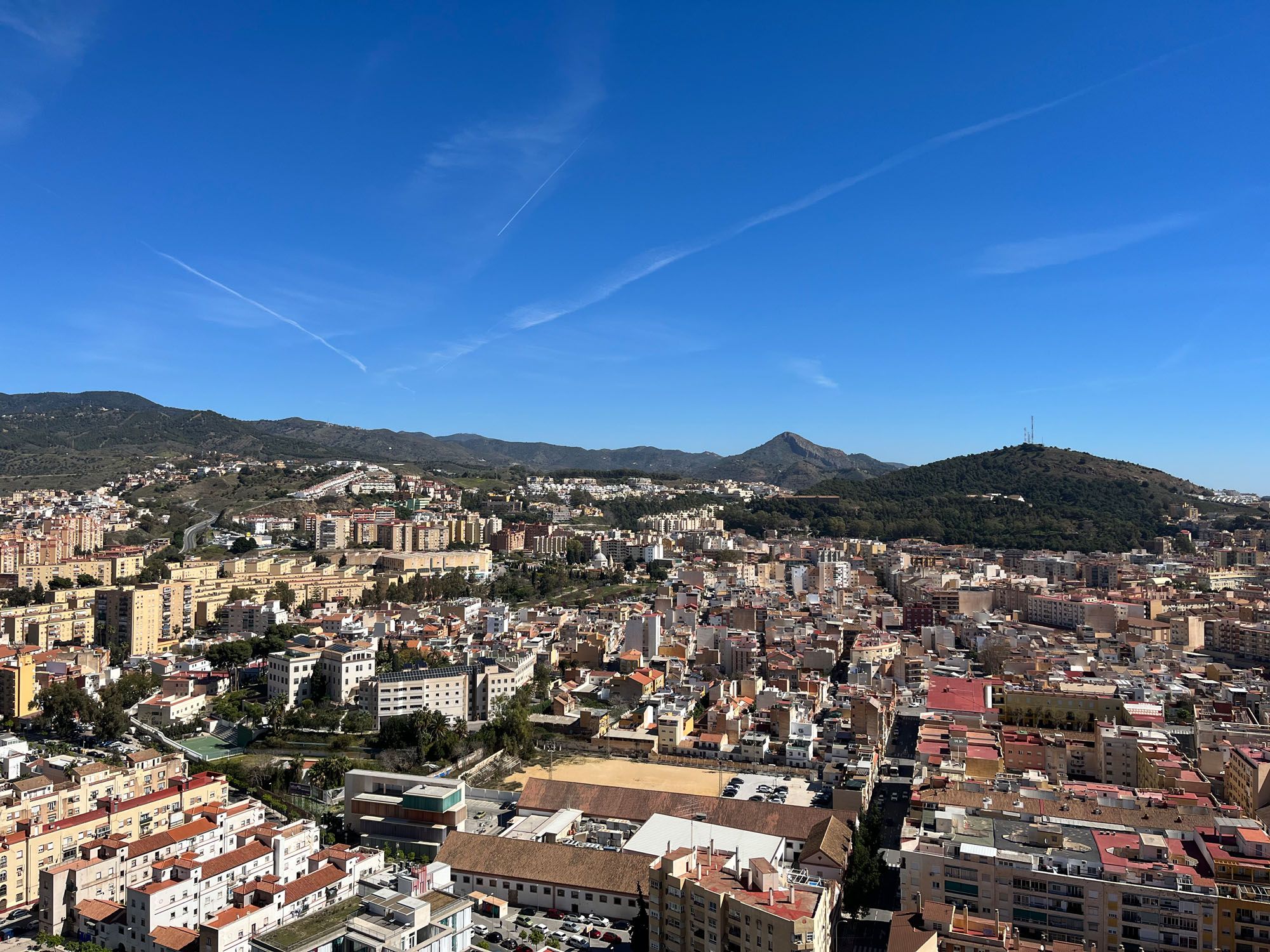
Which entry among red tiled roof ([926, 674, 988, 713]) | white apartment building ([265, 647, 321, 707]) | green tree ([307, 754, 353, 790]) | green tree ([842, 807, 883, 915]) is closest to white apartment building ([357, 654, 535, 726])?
white apartment building ([265, 647, 321, 707])

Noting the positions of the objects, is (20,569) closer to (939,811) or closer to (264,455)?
(939,811)

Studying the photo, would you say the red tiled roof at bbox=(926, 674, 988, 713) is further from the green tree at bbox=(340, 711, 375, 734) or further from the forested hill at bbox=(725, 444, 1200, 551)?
the forested hill at bbox=(725, 444, 1200, 551)

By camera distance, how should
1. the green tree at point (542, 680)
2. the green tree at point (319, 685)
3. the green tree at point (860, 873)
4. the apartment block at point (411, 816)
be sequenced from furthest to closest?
the green tree at point (542, 680) < the green tree at point (319, 685) < the apartment block at point (411, 816) < the green tree at point (860, 873)

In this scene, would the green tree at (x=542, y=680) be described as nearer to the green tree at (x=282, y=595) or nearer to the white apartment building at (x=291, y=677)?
the white apartment building at (x=291, y=677)

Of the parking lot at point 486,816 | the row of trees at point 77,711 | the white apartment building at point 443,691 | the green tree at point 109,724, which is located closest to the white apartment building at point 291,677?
the white apartment building at point 443,691

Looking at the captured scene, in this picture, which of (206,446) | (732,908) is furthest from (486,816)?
(206,446)

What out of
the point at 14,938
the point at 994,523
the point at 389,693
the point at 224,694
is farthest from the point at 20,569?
the point at 994,523

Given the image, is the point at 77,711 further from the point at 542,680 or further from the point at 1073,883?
the point at 1073,883
